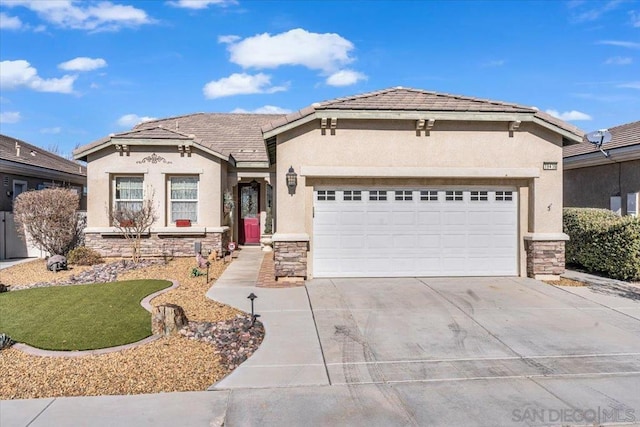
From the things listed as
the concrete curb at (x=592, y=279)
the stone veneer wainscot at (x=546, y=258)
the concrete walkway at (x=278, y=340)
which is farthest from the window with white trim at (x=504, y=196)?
the concrete walkway at (x=278, y=340)

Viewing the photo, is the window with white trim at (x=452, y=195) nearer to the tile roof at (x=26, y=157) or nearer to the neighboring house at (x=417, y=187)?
the neighboring house at (x=417, y=187)

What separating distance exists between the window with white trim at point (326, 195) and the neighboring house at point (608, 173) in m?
9.38

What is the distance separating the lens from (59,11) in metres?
13.8

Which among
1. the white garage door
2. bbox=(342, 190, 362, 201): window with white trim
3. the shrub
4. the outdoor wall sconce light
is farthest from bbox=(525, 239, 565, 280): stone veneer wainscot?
the shrub

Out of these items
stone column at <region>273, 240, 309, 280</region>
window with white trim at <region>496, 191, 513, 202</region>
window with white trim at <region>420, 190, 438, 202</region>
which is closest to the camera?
stone column at <region>273, 240, 309, 280</region>

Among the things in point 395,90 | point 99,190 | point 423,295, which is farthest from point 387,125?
point 99,190

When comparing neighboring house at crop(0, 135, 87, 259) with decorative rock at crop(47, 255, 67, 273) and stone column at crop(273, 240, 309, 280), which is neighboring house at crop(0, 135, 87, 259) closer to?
decorative rock at crop(47, 255, 67, 273)

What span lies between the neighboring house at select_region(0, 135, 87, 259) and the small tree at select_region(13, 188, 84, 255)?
1.24 meters

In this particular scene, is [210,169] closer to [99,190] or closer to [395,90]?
[99,190]

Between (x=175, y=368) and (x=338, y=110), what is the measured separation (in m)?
6.91

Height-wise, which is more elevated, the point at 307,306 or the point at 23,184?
the point at 23,184

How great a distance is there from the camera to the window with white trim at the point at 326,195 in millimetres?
10656

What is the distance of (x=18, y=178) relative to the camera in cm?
1619

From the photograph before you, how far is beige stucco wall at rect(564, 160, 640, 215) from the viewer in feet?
44.0
